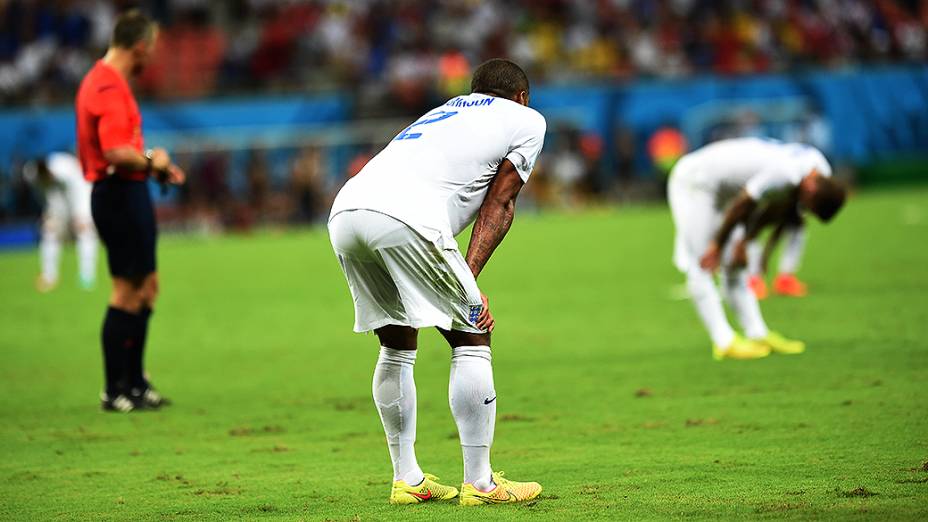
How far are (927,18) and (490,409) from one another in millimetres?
34438

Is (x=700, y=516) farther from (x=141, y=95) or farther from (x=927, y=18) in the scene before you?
(x=927, y=18)

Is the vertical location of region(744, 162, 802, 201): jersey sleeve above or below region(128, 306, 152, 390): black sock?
above

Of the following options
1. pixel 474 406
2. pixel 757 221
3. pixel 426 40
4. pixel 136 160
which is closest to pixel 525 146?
pixel 474 406

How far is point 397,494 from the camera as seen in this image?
6.03m

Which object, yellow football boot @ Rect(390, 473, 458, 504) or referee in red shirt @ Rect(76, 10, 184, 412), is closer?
yellow football boot @ Rect(390, 473, 458, 504)

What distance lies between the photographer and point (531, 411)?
28.4 ft

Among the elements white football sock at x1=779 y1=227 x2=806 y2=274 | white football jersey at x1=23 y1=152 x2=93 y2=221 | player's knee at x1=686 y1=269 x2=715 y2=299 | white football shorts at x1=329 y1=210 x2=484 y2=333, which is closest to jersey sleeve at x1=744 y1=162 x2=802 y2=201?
player's knee at x1=686 y1=269 x2=715 y2=299

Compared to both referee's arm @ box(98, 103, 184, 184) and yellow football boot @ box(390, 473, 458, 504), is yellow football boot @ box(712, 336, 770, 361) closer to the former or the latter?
referee's arm @ box(98, 103, 184, 184)

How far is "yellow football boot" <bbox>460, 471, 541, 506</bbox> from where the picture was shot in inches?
233

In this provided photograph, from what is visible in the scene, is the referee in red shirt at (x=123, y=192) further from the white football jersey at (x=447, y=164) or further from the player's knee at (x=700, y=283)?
the player's knee at (x=700, y=283)

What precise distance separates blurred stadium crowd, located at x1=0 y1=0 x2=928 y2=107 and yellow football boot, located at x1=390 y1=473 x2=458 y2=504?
83.5 feet

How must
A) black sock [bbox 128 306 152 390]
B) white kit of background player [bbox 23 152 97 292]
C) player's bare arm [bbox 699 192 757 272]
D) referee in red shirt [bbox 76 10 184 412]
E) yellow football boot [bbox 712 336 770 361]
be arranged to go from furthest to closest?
white kit of background player [bbox 23 152 97 292], yellow football boot [bbox 712 336 770 361], player's bare arm [bbox 699 192 757 272], black sock [bbox 128 306 152 390], referee in red shirt [bbox 76 10 184 412]

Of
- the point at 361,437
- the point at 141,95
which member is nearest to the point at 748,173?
the point at 361,437

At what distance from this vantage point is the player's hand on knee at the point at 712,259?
10.0 metres
